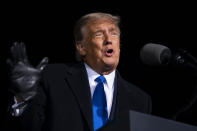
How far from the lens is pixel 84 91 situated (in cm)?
166

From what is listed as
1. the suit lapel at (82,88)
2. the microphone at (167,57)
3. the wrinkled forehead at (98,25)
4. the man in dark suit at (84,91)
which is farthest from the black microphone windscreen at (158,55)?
the wrinkled forehead at (98,25)

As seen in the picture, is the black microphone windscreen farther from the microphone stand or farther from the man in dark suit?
the man in dark suit

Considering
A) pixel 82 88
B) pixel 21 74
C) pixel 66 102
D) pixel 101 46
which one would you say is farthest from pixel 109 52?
pixel 21 74

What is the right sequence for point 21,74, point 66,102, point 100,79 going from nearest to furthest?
point 21,74 < point 66,102 < point 100,79

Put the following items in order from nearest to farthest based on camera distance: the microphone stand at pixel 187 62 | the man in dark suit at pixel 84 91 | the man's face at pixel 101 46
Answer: the microphone stand at pixel 187 62, the man in dark suit at pixel 84 91, the man's face at pixel 101 46

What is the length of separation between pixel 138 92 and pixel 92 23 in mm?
486

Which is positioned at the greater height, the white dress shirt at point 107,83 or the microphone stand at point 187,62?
the microphone stand at point 187,62

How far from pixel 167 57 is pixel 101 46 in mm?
664

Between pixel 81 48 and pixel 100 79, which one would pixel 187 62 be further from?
pixel 81 48

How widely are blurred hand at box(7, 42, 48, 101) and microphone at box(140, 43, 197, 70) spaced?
49cm

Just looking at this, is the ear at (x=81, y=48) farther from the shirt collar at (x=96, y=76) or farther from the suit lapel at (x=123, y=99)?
the suit lapel at (x=123, y=99)

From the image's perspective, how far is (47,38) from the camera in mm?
2006

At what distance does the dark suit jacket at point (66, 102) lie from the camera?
1585 millimetres

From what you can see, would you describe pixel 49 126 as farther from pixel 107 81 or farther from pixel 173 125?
pixel 173 125
